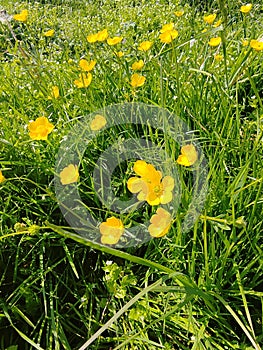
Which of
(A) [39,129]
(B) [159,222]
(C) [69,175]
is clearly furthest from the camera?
(A) [39,129]

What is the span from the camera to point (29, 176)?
4.80ft

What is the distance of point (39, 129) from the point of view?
1298mm

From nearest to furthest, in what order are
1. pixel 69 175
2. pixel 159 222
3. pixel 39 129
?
pixel 159 222 < pixel 69 175 < pixel 39 129

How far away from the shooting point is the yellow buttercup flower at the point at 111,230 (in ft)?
3.47

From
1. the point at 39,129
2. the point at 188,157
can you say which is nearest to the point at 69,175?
the point at 39,129

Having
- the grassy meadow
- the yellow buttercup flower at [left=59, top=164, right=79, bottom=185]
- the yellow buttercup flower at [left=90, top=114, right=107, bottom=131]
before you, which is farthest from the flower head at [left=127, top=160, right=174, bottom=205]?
the yellow buttercup flower at [left=90, top=114, right=107, bottom=131]

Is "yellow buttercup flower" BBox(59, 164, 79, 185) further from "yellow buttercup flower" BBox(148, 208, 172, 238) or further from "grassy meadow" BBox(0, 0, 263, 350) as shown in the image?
"yellow buttercup flower" BBox(148, 208, 172, 238)

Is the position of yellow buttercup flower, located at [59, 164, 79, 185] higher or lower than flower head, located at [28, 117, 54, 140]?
lower

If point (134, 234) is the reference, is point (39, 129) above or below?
above

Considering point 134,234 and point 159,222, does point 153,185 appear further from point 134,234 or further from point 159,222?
point 134,234

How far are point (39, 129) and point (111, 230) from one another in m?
0.40

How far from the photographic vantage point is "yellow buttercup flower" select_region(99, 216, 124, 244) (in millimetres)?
1057

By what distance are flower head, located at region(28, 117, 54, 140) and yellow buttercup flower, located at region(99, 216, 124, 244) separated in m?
0.36

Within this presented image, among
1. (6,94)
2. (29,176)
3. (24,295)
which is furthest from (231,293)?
(6,94)
